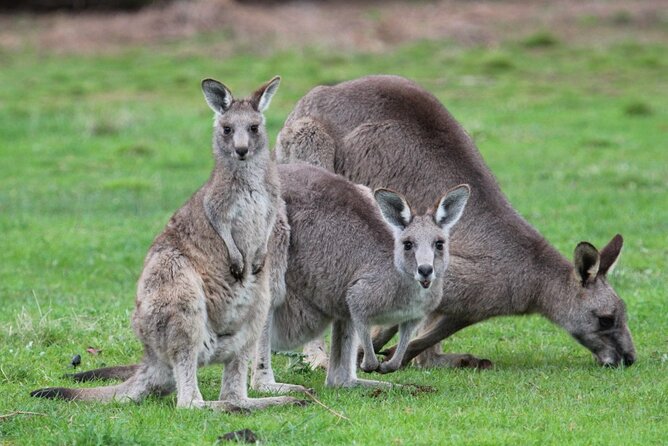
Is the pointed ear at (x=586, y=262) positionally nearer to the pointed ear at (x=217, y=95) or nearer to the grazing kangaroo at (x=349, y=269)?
the grazing kangaroo at (x=349, y=269)

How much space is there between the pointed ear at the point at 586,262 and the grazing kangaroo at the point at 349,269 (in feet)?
4.23

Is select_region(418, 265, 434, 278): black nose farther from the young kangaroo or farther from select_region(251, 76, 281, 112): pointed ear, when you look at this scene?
select_region(251, 76, 281, 112): pointed ear

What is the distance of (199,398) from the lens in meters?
6.54

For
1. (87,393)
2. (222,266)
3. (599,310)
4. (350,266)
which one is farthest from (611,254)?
(87,393)

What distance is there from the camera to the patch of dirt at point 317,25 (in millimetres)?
26734

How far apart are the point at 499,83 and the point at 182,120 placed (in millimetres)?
6527

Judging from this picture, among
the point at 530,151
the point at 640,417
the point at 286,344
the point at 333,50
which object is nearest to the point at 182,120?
the point at 530,151

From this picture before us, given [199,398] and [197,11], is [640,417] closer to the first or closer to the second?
[199,398]

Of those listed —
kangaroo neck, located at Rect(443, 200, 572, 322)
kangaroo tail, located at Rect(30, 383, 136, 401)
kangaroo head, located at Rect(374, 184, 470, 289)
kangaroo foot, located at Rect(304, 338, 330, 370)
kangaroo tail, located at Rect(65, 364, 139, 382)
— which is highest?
kangaroo head, located at Rect(374, 184, 470, 289)

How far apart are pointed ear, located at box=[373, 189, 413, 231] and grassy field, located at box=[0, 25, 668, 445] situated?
1007 millimetres

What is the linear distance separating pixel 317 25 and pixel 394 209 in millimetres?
21460

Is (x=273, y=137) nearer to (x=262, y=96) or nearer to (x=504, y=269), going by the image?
(x=504, y=269)

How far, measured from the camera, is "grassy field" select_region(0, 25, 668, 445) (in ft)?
20.7

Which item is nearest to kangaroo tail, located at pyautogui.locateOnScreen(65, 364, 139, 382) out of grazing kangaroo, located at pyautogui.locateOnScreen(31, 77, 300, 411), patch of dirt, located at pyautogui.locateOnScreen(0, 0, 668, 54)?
grazing kangaroo, located at pyautogui.locateOnScreen(31, 77, 300, 411)
